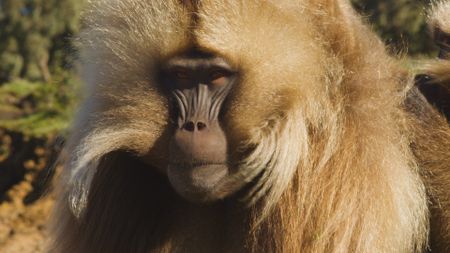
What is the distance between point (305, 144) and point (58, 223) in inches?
62.0

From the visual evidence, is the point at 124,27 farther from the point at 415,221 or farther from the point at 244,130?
the point at 415,221

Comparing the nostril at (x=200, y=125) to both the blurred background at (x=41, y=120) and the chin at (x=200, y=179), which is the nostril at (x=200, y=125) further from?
the blurred background at (x=41, y=120)

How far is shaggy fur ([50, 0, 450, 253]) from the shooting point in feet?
11.3

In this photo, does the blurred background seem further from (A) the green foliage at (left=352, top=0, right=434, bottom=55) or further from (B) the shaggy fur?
(B) the shaggy fur

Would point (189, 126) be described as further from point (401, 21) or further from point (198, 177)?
point (401, 21)

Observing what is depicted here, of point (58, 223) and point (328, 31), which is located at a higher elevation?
point (328, 31)

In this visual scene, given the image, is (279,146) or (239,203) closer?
(279,146)

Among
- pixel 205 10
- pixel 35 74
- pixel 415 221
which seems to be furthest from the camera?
pixel 35 74

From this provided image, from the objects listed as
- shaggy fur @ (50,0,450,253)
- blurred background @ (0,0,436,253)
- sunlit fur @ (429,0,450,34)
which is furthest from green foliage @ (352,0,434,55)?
shaggy fur @ (50,0,450,253)

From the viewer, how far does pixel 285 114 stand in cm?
346

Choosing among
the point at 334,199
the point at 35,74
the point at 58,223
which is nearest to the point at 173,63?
the point at 334,199

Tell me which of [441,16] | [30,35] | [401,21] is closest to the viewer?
[441,16]

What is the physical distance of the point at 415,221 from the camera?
3691mm

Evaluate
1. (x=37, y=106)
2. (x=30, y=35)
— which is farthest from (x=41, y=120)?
(x=30, y=35)
